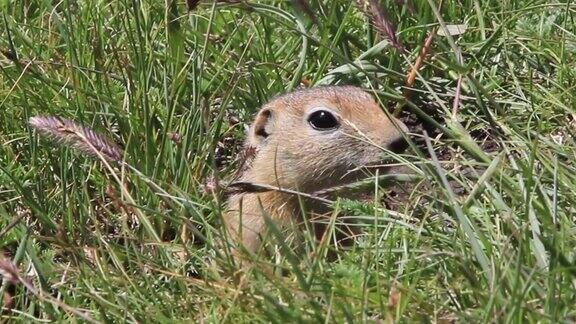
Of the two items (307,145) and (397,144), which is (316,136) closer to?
(307,145)

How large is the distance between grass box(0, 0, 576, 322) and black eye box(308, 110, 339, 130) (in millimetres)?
244

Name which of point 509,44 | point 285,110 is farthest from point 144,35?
point 509,44

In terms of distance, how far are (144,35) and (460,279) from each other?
2310 mm

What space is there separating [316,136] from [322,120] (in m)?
0.07

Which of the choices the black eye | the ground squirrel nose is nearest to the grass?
the ground squirrel nose

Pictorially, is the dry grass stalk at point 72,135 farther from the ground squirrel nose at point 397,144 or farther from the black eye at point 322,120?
the black eye at point 322,120

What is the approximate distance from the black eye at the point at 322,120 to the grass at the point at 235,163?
0.24m

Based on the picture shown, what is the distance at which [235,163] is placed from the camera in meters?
5.08

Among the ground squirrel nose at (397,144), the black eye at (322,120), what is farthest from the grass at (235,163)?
the black eye at (322,120)

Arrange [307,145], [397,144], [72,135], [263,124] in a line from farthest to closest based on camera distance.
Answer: [263,124] < [307,145] < [397,144] < [72,135]

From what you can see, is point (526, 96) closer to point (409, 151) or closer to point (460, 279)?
point (409, 151)

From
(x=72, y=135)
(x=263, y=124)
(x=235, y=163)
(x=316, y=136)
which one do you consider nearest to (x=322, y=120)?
(x=316, y=136)

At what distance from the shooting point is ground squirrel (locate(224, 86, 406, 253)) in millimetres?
4621

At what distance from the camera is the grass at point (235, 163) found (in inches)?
122
